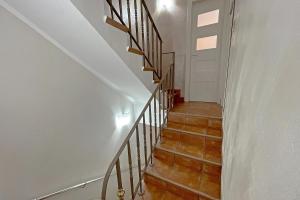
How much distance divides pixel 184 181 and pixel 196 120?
0.99m

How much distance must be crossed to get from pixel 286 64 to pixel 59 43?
88.3 inches

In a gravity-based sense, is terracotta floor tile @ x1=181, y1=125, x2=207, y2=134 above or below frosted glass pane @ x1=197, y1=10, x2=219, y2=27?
below

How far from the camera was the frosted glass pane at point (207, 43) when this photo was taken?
127 inches

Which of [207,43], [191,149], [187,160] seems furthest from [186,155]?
[207,43]

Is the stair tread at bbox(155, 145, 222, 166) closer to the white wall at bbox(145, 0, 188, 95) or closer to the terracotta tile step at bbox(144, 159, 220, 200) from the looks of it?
the terracotta tile step at bbox(144, 159, 220, 200)

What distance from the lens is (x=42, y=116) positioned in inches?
74.5

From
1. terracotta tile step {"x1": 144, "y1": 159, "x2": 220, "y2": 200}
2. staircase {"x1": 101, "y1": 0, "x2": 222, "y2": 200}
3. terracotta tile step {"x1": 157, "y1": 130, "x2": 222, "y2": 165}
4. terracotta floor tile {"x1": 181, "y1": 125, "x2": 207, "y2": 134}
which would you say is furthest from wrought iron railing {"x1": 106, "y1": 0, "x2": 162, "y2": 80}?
terracotta tile step {"x1": 144, "y1": 159, "x2": 220, "y2": 200}

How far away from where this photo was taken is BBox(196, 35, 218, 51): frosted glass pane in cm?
322

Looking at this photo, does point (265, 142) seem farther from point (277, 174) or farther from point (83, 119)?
point (83, 119)

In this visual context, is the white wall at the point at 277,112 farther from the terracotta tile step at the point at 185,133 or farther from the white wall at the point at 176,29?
the white wall at the point at 176,29

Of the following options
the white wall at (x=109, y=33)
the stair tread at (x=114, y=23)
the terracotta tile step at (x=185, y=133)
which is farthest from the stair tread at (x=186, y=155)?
the stair tread at (x=114, y=23)

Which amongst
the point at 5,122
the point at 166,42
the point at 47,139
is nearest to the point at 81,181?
the point at 47,139

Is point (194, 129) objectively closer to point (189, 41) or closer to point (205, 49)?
point (205, 49)

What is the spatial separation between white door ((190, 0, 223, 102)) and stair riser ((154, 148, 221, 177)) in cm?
180
